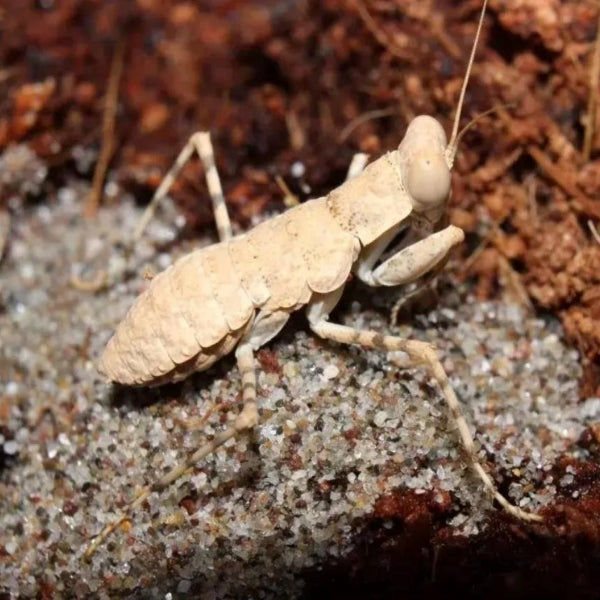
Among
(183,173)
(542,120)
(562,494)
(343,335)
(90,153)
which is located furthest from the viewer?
(90,153)

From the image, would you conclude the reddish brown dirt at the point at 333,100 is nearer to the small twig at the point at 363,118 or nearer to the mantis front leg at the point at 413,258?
the small twig at the point at 363,118

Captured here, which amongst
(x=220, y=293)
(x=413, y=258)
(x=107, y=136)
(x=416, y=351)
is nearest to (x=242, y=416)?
(x=220, y=293)

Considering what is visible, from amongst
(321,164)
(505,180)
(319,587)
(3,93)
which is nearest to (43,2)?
(3,93)

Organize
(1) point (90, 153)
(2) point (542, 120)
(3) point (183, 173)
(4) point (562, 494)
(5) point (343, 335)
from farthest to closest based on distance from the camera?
1. (1) point (90, 153)
2. (3) point (183, 173)
3. (2) point (542, 120)
4. (5) point (343, 335)
5. (4) point (562, 494)

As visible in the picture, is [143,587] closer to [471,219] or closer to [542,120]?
[471,219]

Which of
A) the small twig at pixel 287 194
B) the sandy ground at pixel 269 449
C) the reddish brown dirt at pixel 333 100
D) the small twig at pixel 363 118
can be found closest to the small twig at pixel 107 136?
the reddish brown dirt at pixel 333 100

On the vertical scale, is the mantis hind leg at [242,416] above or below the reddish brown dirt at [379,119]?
below

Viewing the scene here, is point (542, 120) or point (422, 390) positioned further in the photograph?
point (542, 120)
